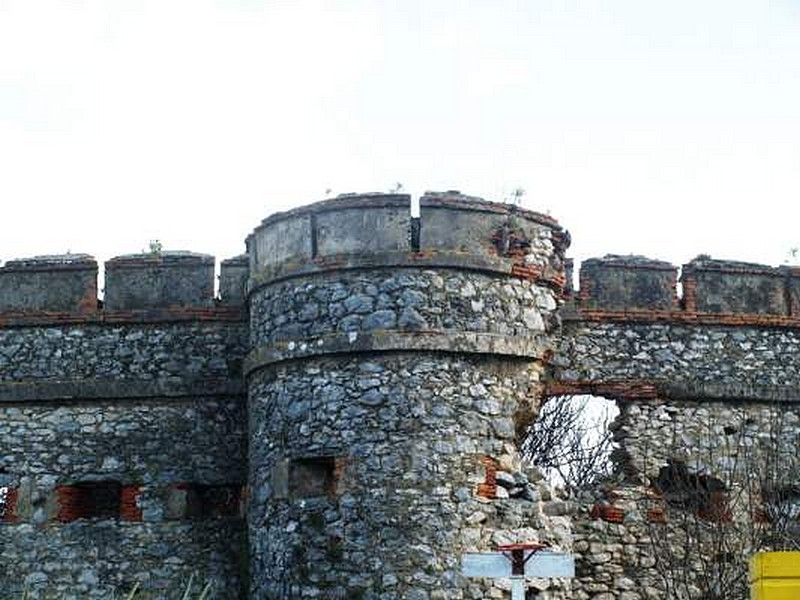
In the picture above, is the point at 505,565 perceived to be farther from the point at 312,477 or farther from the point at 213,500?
the point at 213,500

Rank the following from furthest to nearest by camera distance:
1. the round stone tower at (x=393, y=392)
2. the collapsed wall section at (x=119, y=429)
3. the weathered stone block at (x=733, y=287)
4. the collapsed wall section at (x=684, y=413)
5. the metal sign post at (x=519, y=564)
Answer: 1. the weathered stone block at (x=733, y=287)
2. the collapsed wall section at (x=119, y=429)
3. the collapsed wall section at (x=684, y=413)
4. the round stone tower at (x=393, y=392)
5. the metal sign post at (x=519, y=564)

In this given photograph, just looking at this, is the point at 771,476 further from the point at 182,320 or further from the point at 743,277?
the point at 182,320

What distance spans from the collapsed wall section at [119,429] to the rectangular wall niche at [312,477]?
1.77m

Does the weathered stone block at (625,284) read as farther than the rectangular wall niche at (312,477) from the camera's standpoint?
Yes

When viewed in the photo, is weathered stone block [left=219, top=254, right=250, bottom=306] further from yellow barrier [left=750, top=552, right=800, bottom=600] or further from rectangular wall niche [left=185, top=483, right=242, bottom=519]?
yellow barrier [left=750, top=552, right=800, bottom=600]

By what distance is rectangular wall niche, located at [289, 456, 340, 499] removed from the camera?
13.5 meters

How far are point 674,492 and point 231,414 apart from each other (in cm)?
445

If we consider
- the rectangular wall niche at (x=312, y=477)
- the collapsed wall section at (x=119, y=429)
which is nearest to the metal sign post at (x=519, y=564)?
the rectangular wall niche at (x=312, y=477)

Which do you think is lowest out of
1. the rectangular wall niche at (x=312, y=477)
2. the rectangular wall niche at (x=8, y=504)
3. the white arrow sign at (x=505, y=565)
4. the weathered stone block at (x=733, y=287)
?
the white arrow sign at (x=505, y=565)

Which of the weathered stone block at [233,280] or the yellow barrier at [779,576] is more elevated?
the weathered stone block at [233,280]

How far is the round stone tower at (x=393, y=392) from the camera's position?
13148mm

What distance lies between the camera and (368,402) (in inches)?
528

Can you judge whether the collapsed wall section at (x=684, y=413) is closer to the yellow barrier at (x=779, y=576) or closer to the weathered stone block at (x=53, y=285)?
the weathered stone block at (x=53, y=285)

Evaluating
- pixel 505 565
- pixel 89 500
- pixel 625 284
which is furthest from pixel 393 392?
pixel 89 500
